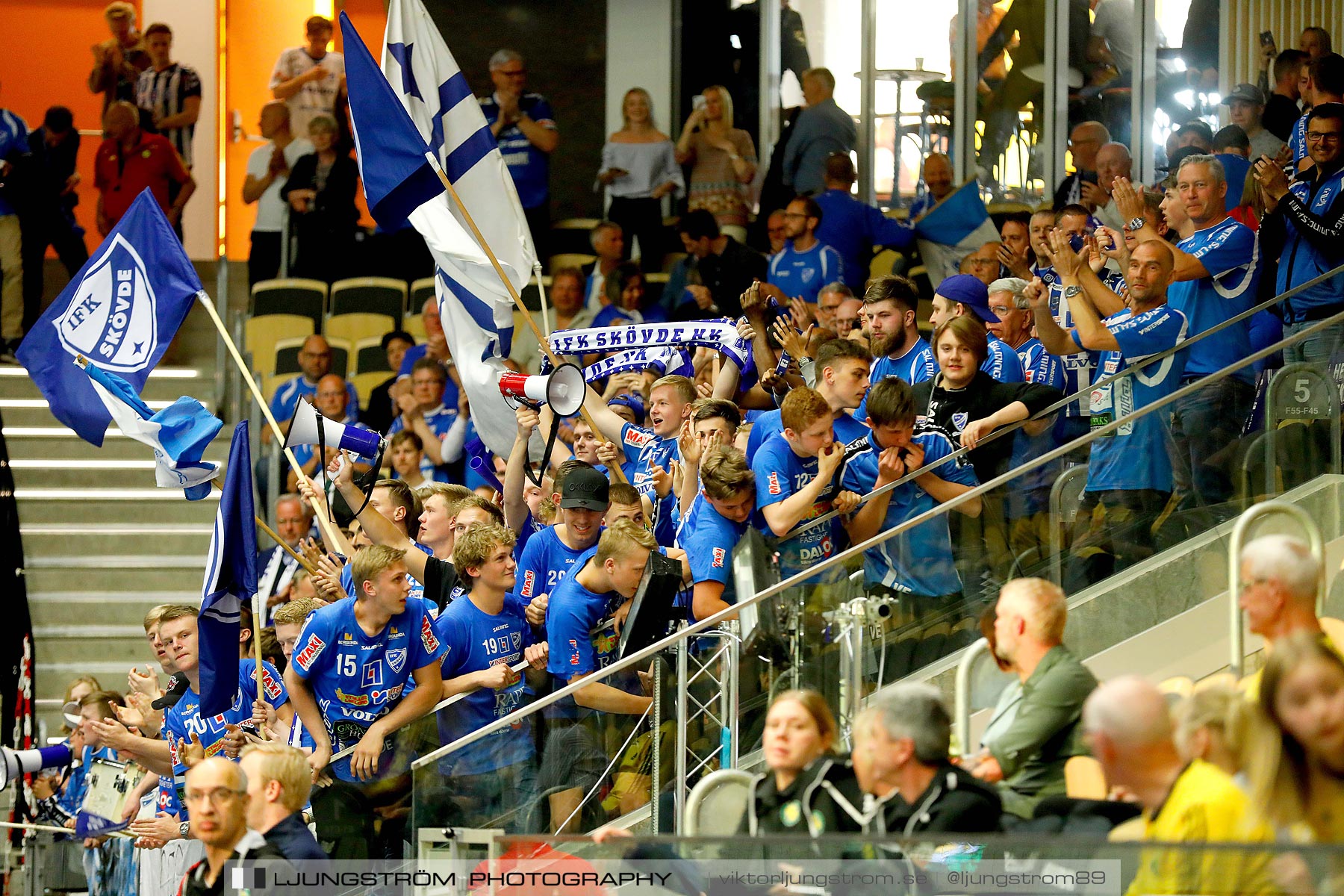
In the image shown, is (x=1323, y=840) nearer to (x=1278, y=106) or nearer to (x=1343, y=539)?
(x=1343, y=539)

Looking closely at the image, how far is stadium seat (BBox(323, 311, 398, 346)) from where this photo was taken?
13359 millimetres

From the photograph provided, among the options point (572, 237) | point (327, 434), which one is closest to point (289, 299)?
point (572, 237)

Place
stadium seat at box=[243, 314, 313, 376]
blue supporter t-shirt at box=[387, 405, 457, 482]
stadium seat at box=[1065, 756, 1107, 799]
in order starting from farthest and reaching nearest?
stadium seat at box=[243, 314, 313, 376]
blue supporter t-shirt at box=[387, 405, 457, 482]
stadium seat at box=[1065, 756, 1107, 799]

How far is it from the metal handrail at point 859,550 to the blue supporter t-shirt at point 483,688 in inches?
1.8

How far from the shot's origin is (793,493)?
20.2 ft

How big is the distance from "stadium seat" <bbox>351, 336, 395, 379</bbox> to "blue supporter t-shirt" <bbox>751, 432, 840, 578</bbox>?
6948mm

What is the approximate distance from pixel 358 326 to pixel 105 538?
252cm

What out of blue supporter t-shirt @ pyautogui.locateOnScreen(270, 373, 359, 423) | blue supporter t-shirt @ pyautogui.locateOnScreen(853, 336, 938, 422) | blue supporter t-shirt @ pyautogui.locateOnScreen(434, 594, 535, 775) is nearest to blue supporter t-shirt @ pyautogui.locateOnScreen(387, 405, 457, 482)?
blue supporter t-shirt @ pyautogui.locateOnScreen(270, 373, 359, 423)

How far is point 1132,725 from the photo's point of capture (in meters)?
3.80

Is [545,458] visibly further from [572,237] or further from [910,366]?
[572,237]

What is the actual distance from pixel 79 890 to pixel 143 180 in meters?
6.93

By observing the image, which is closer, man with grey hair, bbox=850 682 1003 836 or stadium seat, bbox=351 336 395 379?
man with grey hair, bbox=850 682 1003 836

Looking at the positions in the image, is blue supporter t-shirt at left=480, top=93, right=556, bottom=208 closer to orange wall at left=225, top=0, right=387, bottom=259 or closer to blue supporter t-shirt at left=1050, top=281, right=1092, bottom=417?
orange wall at left=225, top=0, right=387, bottom=259

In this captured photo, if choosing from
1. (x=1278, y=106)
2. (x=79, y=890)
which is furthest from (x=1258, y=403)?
(x=79, y=890)
